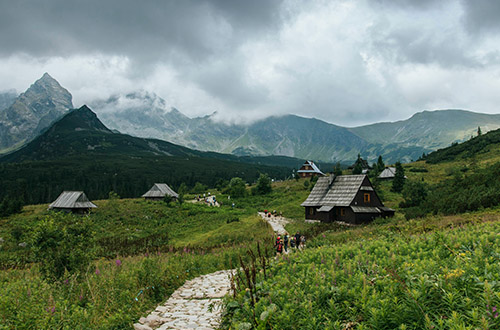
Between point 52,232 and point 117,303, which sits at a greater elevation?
point 52,232

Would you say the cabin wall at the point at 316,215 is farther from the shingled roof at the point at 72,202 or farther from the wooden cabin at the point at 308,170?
the wooden cabin at the point at 308,170

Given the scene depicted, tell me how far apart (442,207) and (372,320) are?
1291 inches

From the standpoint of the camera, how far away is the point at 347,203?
4388 cm

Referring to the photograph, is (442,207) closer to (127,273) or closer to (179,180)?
(127,273)

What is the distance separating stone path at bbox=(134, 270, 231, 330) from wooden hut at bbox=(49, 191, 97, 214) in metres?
56.7

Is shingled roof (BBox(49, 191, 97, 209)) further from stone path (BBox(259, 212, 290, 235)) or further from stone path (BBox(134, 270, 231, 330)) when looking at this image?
stone path (BBox(134, 270, 231, 330))

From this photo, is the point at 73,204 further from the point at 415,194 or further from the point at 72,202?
the point at 415,194

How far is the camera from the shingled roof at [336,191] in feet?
148

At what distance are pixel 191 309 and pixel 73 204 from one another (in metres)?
61.3

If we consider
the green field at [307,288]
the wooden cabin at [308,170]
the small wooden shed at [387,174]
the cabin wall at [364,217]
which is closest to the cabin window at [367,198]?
the cabin wall at [364,217]

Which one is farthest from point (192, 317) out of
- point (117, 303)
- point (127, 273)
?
point (127, 273)

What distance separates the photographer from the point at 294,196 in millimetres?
70312

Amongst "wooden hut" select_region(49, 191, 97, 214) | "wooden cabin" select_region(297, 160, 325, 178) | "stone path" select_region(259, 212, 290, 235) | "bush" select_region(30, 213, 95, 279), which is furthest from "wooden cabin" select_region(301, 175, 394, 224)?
"wooden cabin" select_region(297, 160, 325, 178)

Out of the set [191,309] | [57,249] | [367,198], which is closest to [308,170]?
[367,198]
